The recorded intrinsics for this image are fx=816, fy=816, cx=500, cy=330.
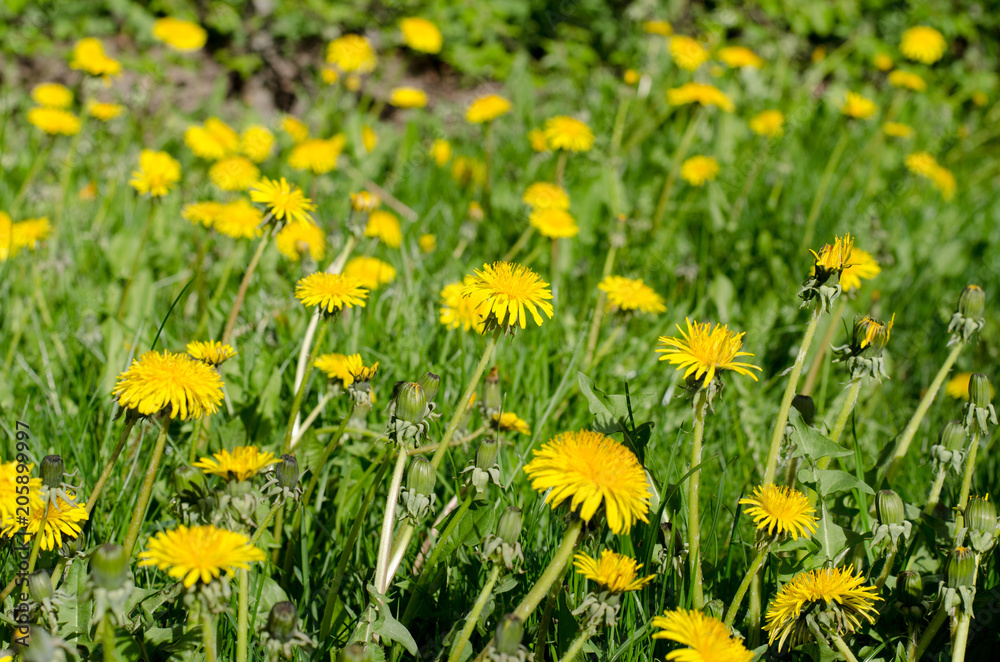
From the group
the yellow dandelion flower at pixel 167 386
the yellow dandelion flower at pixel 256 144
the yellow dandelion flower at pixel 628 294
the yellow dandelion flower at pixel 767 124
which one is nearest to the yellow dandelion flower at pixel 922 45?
the yellow dandelion flower at pixel 767 124

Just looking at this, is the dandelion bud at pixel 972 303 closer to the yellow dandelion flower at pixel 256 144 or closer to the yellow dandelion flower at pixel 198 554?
the yellow dandelion flower at pixel 198 554

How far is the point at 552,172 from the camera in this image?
3369 millimetres

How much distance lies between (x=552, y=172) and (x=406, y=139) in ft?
2.25

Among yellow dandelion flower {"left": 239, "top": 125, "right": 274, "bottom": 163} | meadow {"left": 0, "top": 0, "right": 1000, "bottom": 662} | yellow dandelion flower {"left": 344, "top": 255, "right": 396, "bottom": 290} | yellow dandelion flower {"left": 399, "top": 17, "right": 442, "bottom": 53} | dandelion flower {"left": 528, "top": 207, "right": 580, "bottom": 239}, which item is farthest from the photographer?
yellow dandelion flower {"left": 399, "top": 17, "right": 442, "bottom": 53}

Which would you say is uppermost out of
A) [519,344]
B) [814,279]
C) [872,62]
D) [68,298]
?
[872,62]

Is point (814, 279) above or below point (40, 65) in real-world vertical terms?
above

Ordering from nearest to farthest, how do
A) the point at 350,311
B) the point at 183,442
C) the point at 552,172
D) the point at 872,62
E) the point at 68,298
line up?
the point at 183,442 < the point at 350,311 < the point at 68,298 < the point at 552,172 < the point at 872,62

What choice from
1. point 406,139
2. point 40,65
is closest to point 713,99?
point 406,139

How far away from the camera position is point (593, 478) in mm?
981

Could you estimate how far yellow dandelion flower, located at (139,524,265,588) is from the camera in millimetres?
914

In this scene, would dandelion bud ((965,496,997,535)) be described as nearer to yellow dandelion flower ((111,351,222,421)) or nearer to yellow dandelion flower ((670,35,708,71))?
yellow dandelion flower ((111,351,222,421))

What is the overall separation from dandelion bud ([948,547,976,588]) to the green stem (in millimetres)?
→ 638

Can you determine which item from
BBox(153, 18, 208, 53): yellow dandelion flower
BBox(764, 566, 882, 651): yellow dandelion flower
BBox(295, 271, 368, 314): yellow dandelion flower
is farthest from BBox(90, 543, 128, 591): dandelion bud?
BBox(153, 18, 208, 53): yellow dandelion flower

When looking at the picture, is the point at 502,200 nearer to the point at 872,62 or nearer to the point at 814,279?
the point at 814,279
